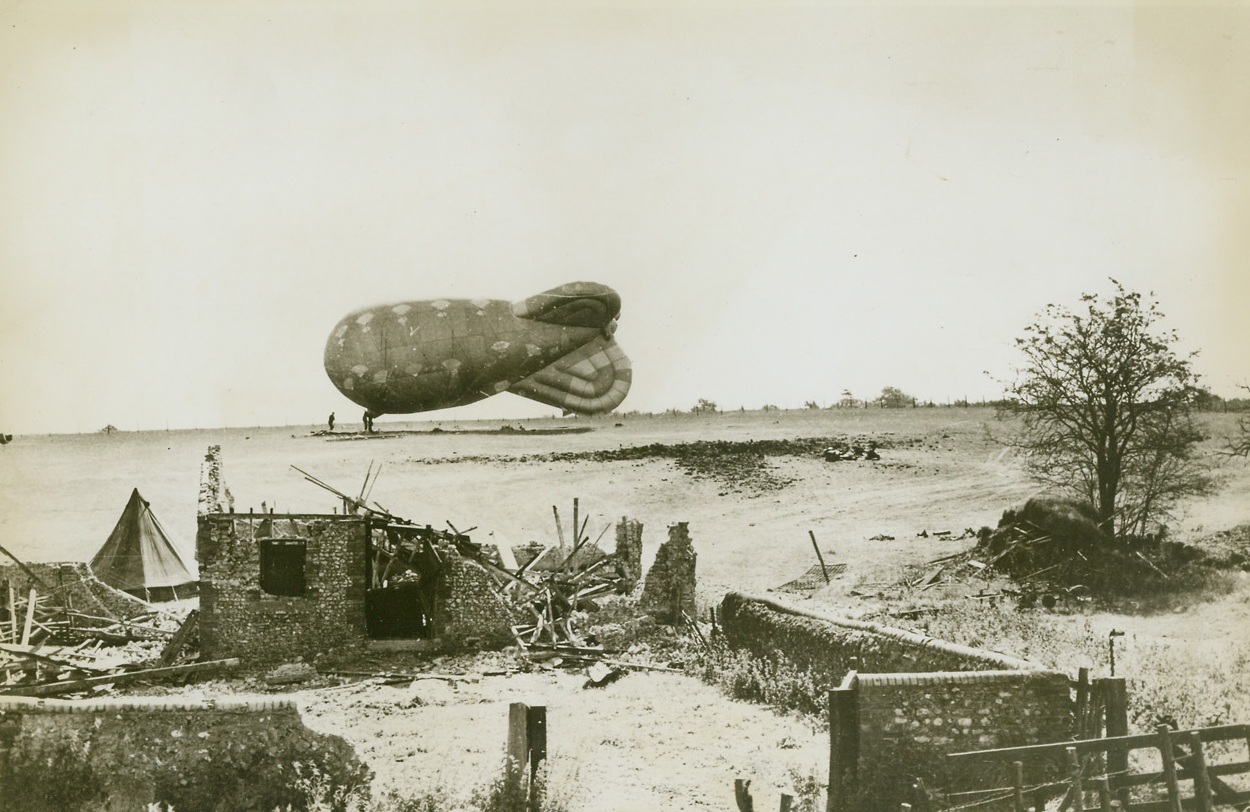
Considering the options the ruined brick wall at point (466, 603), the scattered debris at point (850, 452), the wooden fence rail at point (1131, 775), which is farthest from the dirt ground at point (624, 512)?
the wooden fence rail at point (1131, 775)

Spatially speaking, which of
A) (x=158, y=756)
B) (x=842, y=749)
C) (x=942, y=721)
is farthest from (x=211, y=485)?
(x=942, y=721)

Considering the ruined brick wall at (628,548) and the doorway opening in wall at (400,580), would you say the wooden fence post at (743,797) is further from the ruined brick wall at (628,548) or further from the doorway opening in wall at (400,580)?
the ruined brick wall at (628,548)

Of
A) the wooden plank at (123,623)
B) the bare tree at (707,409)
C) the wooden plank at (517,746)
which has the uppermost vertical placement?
the bare tree at (707,409)

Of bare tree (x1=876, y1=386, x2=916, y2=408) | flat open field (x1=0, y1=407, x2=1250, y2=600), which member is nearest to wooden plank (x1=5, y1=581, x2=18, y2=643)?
flat open field (x1=0, y1=407, x2=1250, y2=600)

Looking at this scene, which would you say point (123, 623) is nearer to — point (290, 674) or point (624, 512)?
point (290, 674)

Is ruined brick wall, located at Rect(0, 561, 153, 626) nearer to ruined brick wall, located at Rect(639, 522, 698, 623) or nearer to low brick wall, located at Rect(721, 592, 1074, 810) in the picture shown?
ruined brick wall, located at Rect(639, 522, 698, 623)

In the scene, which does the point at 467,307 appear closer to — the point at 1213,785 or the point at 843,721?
the point at 843,721

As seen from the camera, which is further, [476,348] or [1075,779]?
[476,348]
